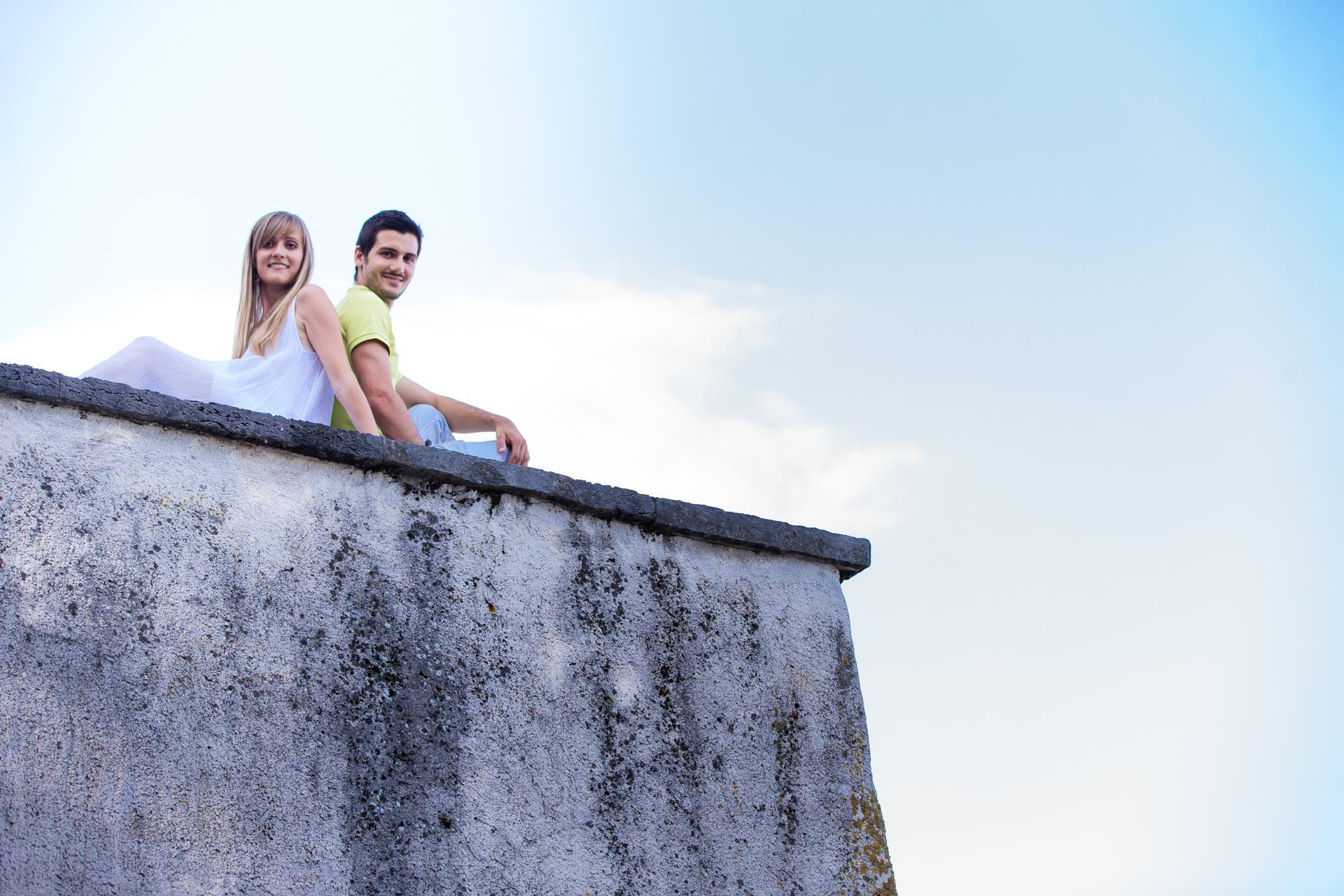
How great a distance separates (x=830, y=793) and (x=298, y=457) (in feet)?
6.66

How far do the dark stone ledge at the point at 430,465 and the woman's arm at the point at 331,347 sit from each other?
1.19 ft

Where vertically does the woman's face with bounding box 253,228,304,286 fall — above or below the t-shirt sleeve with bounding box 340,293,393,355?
above

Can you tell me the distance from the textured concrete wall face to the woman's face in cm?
113


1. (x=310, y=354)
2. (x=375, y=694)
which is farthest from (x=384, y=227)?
(x=375, y=694)

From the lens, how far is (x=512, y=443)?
4.57 metres

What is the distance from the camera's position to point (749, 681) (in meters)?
4.39

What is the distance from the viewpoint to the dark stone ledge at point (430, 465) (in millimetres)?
3336

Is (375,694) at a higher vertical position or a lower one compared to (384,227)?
lower

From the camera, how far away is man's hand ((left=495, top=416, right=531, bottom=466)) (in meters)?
4.53

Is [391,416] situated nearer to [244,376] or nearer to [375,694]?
[244,376]

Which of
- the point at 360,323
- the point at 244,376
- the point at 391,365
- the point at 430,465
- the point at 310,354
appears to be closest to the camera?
the point at 430,465

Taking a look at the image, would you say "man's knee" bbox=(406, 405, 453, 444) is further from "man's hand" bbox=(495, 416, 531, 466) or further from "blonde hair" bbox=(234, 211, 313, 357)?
"blonde hair" bbox=(234, 211, 313, 357)

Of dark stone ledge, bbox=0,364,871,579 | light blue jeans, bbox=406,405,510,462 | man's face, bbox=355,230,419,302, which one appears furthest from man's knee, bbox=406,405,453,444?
dark stone ledge, bbox=0,364,871,579

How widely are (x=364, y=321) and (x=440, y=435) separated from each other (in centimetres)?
55
